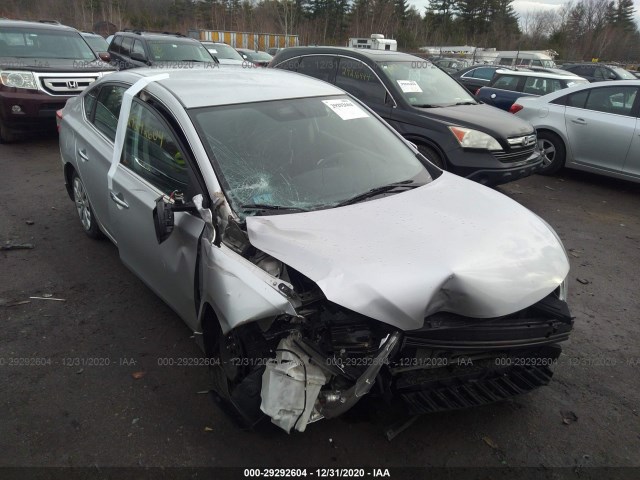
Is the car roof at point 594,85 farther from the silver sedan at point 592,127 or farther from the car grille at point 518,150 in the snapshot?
the car grille at point 518,150

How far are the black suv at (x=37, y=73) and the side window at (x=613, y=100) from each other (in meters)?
7.78

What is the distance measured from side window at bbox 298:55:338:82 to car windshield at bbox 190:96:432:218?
3.46 metres

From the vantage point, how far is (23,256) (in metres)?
4.21

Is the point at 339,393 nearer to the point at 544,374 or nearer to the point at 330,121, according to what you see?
the point at 544,374

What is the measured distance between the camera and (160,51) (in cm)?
1048

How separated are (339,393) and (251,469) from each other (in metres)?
0.63

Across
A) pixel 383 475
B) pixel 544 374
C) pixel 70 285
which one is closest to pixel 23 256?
pixel 70 285

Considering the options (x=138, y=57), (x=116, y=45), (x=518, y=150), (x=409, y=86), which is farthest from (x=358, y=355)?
(x=116, y=45)

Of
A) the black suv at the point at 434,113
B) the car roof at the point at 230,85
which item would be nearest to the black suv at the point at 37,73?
the black suv at the point at 434,113

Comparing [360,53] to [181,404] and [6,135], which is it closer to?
[181,404]

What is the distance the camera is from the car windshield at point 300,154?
2.63 metres

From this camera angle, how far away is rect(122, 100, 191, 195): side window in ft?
8.87

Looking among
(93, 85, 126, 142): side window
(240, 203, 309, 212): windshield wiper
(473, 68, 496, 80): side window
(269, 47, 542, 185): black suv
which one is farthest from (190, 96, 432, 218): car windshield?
(473, 68, 496, 80): side window

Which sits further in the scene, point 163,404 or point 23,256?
point 23,256
